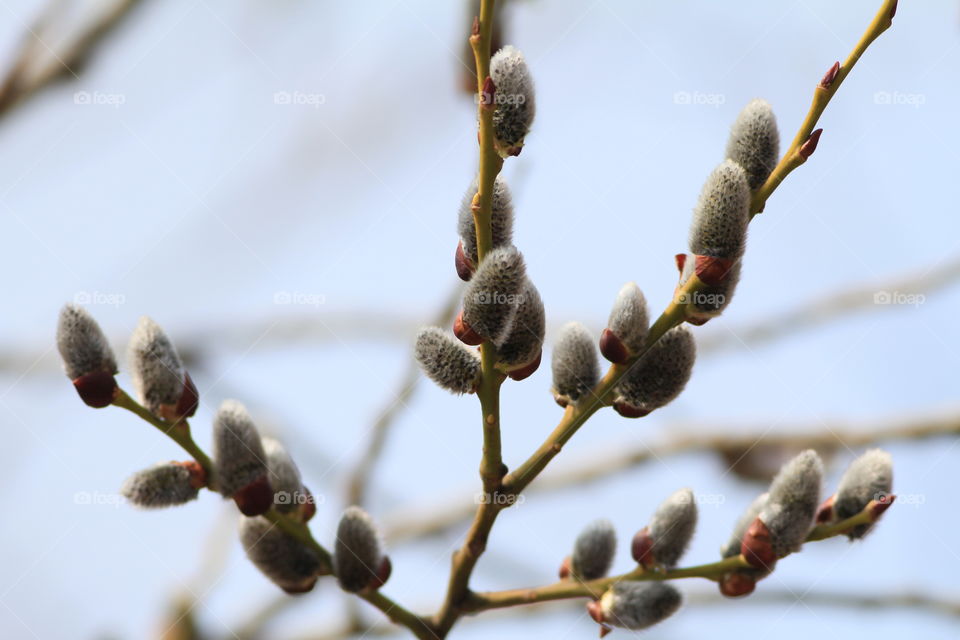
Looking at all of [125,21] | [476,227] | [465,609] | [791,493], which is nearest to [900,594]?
[791,493]

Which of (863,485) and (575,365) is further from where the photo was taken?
(863,485)

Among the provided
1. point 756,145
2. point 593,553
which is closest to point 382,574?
point 593,553

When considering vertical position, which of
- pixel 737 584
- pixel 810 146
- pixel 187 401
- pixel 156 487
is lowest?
pixel 737 584

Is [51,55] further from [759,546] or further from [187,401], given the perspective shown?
[759,546]

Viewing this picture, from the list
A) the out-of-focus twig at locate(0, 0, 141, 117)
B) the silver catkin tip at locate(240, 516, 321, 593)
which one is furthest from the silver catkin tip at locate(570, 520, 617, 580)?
the out-of-focus twig at locate(0, 0, 141, 117)

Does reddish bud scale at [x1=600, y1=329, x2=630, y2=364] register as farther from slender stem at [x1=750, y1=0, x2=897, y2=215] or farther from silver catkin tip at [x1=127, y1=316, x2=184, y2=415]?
silver catkin tip at [x1=127, y1=316, x2=184, y2=415]

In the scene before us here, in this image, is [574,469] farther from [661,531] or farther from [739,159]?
[739,159]
